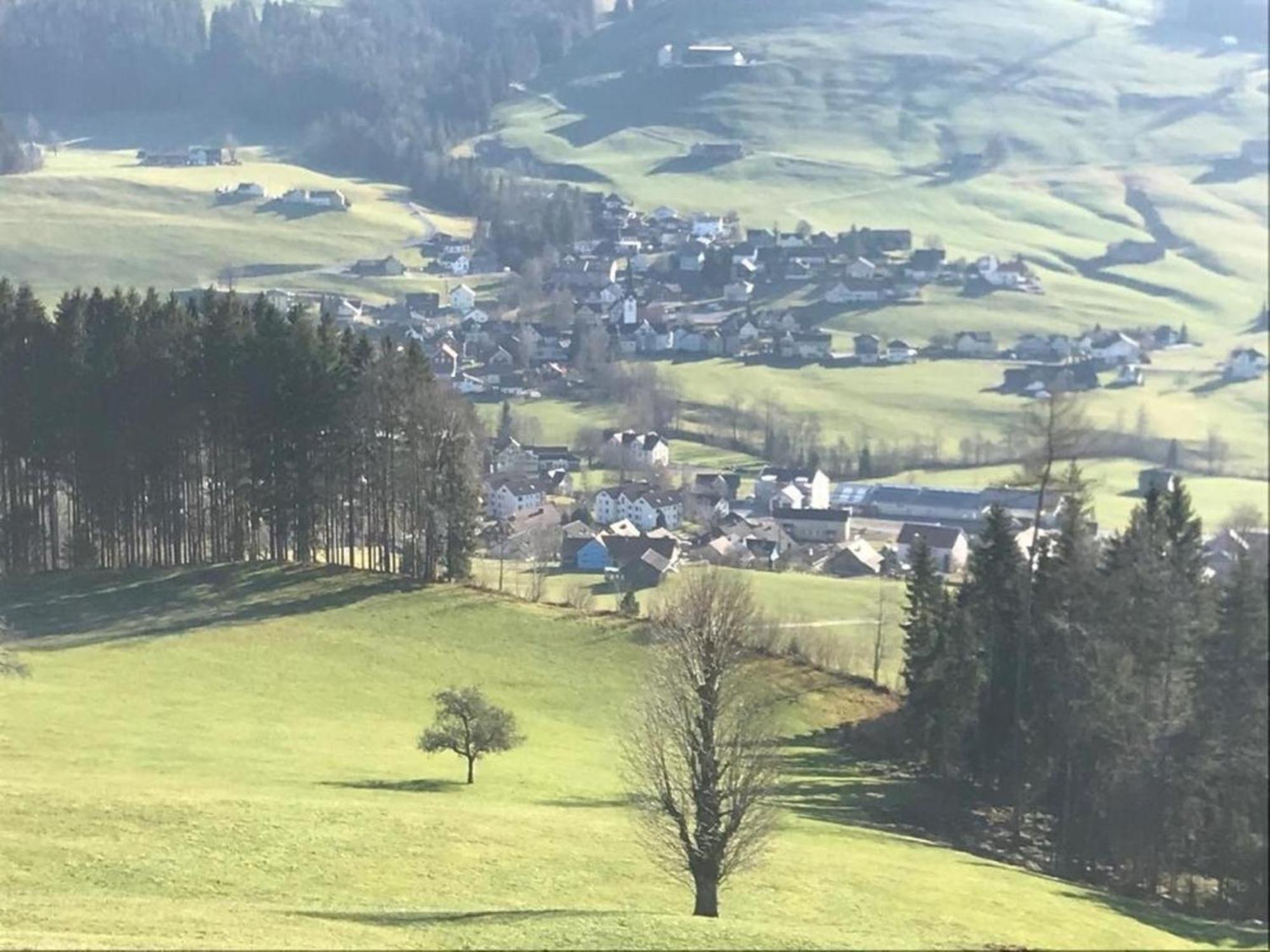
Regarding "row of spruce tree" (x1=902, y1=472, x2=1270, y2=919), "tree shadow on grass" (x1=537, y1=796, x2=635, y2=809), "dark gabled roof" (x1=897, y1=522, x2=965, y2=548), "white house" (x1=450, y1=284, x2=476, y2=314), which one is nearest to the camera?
"row of spruce tree" (x1=902, y1=472, x2=1270, y2=919)

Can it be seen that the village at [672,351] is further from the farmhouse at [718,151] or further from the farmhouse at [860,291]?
the farmhouse at [718,151]

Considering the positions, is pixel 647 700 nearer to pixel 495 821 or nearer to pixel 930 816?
pixel 495 821

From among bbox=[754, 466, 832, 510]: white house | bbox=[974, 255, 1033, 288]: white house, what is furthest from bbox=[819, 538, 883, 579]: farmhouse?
bbox=[974, 255, 1033, 288]: white house

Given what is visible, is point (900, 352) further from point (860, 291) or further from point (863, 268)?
point (860, 291)

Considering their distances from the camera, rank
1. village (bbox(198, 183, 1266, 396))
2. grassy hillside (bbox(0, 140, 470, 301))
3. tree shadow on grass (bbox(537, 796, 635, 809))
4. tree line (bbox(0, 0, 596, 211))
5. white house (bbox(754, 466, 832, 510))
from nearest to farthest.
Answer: tree shadow on grass (bbox(537, 796, 635, 809)) → white house (bbox(754, 466, 832, 510)) → grassy hillside (bbox(0, 140, 470, 301)) → village (bbox(198, 183, 1266, 396)) → tree line (bbox(0, 0, 596, 211))

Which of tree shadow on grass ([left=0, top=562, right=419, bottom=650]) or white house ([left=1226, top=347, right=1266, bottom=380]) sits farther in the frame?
tree shadow on grass ([left=0, top=562, right=419, bottom=650])

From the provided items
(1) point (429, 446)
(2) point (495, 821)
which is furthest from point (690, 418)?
(2) point (495, 821)

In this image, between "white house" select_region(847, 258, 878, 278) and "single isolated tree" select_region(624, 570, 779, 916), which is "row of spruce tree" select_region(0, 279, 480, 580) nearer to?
"single isolated tree" select_region(624, 570, 779, 916)
